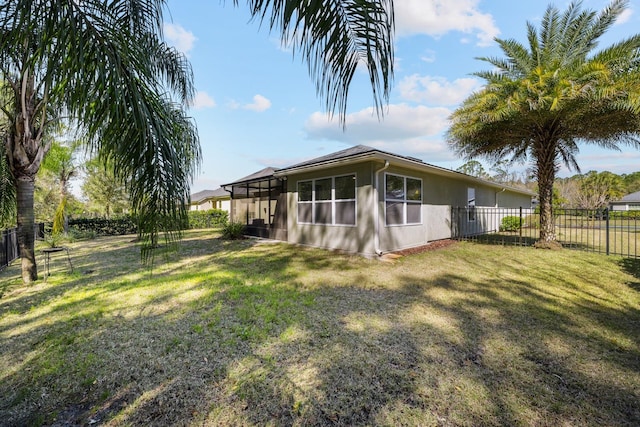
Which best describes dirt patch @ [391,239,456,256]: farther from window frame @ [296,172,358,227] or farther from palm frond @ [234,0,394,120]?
palm frond @ [234,0,394,120]

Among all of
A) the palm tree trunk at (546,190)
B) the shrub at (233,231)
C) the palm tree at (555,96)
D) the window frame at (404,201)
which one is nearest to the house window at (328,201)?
the window frame at (404,201)

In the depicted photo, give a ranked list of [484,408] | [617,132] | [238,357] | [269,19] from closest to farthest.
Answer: [269,19]
[484,408]
[238,357]
[617,132]

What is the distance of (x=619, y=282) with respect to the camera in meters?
5.61

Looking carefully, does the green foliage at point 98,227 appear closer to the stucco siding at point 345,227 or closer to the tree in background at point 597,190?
the stucco siding at point 345,227

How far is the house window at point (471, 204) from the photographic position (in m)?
13.4

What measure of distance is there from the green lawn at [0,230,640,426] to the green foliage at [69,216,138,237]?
40.8 feet

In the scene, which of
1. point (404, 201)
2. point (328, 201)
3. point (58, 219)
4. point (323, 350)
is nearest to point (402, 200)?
point (404, 201)

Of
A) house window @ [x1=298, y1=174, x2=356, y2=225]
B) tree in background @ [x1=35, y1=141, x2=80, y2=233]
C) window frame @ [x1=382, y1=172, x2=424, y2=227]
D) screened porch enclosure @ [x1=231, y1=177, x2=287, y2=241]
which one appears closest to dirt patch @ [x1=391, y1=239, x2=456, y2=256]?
window frame @ [x1=382, y1=172, x2=424, y2=227]

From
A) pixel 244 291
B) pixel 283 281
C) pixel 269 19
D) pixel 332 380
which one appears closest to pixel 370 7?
pixel 269 19

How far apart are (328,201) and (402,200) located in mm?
2398

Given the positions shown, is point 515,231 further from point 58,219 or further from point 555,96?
point 58,219

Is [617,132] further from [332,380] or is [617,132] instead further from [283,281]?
[332,380]

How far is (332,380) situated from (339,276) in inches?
145

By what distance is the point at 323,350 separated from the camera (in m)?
3.09
